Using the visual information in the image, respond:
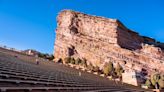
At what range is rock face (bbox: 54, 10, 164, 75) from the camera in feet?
248

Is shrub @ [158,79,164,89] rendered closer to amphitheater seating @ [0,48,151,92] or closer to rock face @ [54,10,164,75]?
rock face @ [54,10,164,75]

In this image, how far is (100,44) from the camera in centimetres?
7919

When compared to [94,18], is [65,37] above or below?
below

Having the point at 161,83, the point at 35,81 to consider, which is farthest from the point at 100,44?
the point at 35,81

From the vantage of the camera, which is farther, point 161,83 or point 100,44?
point 100,44

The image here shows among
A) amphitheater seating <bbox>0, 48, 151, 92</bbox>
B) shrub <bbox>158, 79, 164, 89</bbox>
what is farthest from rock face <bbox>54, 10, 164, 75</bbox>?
amphitheater seating <bbox>0, 48, 151, 92</bbox>

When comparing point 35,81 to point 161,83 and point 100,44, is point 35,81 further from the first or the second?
point 100,44

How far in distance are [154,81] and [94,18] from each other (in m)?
37.6

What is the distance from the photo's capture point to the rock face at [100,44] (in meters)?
75.6

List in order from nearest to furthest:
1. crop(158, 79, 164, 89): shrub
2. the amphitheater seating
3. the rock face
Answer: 1. the amphitheater seating
2. crop(158, 79, 164, 89): shrub
3. the rock face

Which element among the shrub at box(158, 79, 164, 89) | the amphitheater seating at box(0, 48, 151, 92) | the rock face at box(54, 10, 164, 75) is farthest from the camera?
the rock face at box(54, 10, 164, 75)

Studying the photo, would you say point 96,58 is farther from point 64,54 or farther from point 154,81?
point 154,81

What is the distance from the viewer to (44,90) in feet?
26.7

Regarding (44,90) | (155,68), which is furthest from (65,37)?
(44,90)
